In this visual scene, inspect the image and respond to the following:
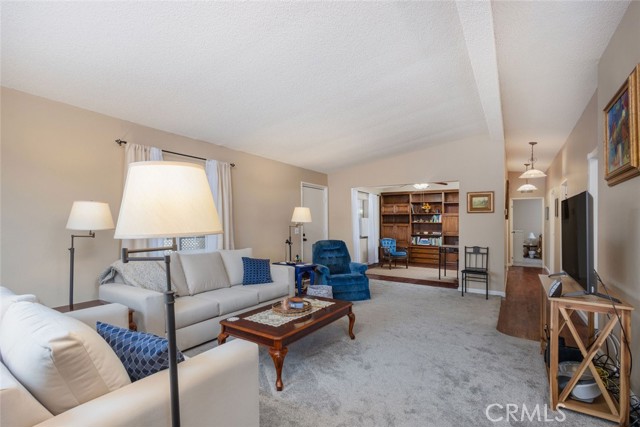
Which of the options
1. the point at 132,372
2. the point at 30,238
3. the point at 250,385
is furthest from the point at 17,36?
the point at 250,385

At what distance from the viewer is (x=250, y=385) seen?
4.92ft

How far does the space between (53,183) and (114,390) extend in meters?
2.70

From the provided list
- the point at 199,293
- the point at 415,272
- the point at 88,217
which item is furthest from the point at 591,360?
the point at 415,272

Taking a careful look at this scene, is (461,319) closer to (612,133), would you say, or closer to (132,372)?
(612,133)

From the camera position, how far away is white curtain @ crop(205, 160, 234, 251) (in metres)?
4.41

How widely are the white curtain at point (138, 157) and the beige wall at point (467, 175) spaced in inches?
173

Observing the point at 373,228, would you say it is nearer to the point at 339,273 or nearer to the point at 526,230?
the point at 339,273

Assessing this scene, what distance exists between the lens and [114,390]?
1144 millimetres

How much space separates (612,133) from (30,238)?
499cm

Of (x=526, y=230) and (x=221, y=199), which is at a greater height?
(x=221, y=199)

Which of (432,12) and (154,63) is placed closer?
(432,12)

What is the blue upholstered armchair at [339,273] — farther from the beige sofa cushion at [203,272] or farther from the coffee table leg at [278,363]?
the coffee table leg at [278,363]

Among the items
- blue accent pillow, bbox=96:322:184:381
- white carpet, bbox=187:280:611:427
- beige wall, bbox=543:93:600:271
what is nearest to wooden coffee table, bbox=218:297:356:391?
white carpet, bbox=187:280:611:427

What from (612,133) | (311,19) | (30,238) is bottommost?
(30,238)
